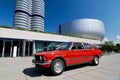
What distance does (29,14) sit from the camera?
9212 centimetres

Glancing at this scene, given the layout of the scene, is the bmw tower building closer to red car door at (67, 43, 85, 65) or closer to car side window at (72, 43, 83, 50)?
car side window at (72, 43, 83, 50)

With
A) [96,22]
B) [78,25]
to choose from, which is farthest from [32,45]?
[96,22]

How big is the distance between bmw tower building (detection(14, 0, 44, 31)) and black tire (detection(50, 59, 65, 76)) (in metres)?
83.0

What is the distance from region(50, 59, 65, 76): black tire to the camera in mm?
5207

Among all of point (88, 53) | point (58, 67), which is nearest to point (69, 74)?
point (58, 67)

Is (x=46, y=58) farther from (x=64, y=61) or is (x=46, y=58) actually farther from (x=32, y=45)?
(x=32, y=45)

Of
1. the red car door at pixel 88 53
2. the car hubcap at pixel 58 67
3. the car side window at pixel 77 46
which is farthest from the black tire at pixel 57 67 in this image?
the red car door at pixel 88 53

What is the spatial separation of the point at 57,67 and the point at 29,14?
9357cm

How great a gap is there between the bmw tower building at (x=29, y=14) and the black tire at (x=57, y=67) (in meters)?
83.0

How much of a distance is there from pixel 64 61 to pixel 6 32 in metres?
12.9

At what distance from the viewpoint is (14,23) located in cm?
8338

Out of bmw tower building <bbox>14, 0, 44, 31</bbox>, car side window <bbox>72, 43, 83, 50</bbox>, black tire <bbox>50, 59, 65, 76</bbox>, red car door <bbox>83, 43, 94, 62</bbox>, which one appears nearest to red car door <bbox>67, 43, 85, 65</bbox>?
car side window <bbox>72, 43, 83, 50</bbox>

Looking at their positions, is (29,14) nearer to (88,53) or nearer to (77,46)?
(88,53)

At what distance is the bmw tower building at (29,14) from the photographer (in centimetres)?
8312
